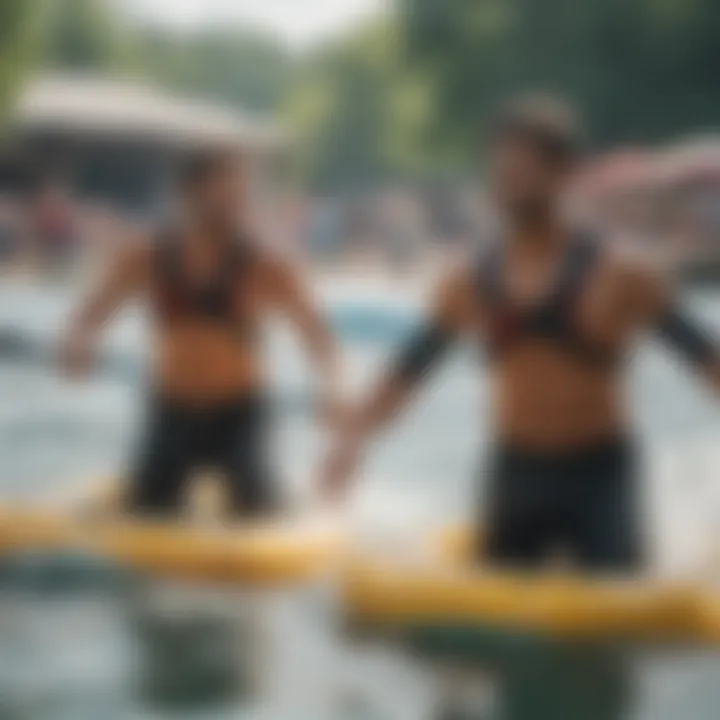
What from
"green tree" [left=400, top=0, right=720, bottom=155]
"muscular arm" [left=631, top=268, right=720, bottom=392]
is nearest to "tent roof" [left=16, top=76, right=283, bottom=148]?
"green tree" [left=400, top=0, right=720, bottom=155]

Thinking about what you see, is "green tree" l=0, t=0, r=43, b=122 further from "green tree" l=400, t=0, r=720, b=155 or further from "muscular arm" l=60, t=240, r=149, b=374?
"green tree" l=400, t=0, r=720, b=155

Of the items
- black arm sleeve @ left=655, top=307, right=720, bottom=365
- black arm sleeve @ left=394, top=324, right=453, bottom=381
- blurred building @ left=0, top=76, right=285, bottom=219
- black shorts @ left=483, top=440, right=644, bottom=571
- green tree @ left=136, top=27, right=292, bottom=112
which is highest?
green tree @ left=136, top=27, right=292, bottom=112

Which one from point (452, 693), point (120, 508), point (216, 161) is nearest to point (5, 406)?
point (120, 508)

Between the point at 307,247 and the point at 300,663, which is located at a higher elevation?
the point at 307,247

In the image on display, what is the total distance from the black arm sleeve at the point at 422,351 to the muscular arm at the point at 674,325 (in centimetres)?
10

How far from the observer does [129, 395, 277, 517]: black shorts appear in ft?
2.67

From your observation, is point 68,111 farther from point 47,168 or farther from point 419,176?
point 419,176

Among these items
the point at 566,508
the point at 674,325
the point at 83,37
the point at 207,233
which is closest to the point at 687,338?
the point at 674,325

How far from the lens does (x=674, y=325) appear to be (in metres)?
0.74

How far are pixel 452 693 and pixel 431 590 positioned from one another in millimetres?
57

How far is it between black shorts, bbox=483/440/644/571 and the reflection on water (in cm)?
2

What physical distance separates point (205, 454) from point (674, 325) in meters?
0.29

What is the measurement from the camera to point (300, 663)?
764 millimetres

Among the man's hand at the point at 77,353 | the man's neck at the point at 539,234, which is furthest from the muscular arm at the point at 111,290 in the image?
the man's neck at the point at 539,234
